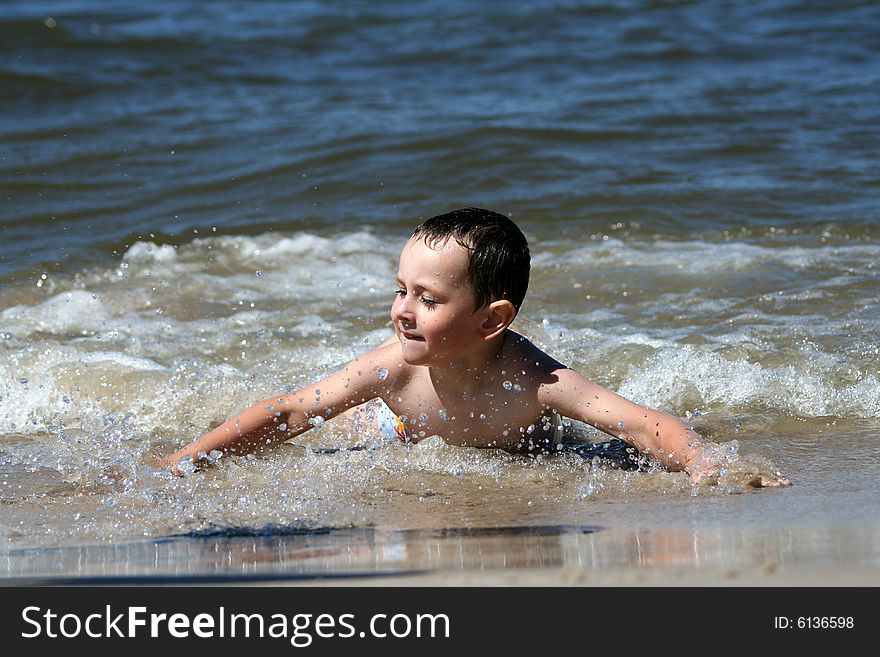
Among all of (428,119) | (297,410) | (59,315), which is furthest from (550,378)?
(428,119)

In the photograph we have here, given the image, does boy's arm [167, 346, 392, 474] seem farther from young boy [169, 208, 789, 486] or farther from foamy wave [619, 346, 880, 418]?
foamy wave [619, 346, 880, 418]

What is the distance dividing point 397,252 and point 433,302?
3.43 meters

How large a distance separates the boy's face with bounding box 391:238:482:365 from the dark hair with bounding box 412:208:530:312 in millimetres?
23

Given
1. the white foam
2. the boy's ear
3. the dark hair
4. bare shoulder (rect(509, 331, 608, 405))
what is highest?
the dark hair

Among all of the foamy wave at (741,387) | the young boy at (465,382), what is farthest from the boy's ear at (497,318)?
the foamy wave at (741,387)

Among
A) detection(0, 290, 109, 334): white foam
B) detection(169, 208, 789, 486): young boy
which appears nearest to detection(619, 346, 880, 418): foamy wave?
detection(169, 208, 789, 486): young boy

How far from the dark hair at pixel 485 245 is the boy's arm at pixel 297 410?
0.45m

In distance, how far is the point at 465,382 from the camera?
366 centimetres

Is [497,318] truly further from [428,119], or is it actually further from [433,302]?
[428,119]

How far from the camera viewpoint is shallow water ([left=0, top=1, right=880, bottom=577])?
303cm

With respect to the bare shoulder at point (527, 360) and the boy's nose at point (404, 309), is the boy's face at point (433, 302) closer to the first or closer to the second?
the boy's nose at point (404, 309)

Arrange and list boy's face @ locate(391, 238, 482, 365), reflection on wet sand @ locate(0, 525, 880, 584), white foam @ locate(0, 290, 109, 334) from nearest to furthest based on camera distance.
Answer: reflection on wet sand @ locate(0, 525, 880, 584)
boy's face @ locate(391, 238, 482, 365)
white foam @ locate(0, 290, 109, 334)

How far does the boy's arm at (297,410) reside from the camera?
3.62m
